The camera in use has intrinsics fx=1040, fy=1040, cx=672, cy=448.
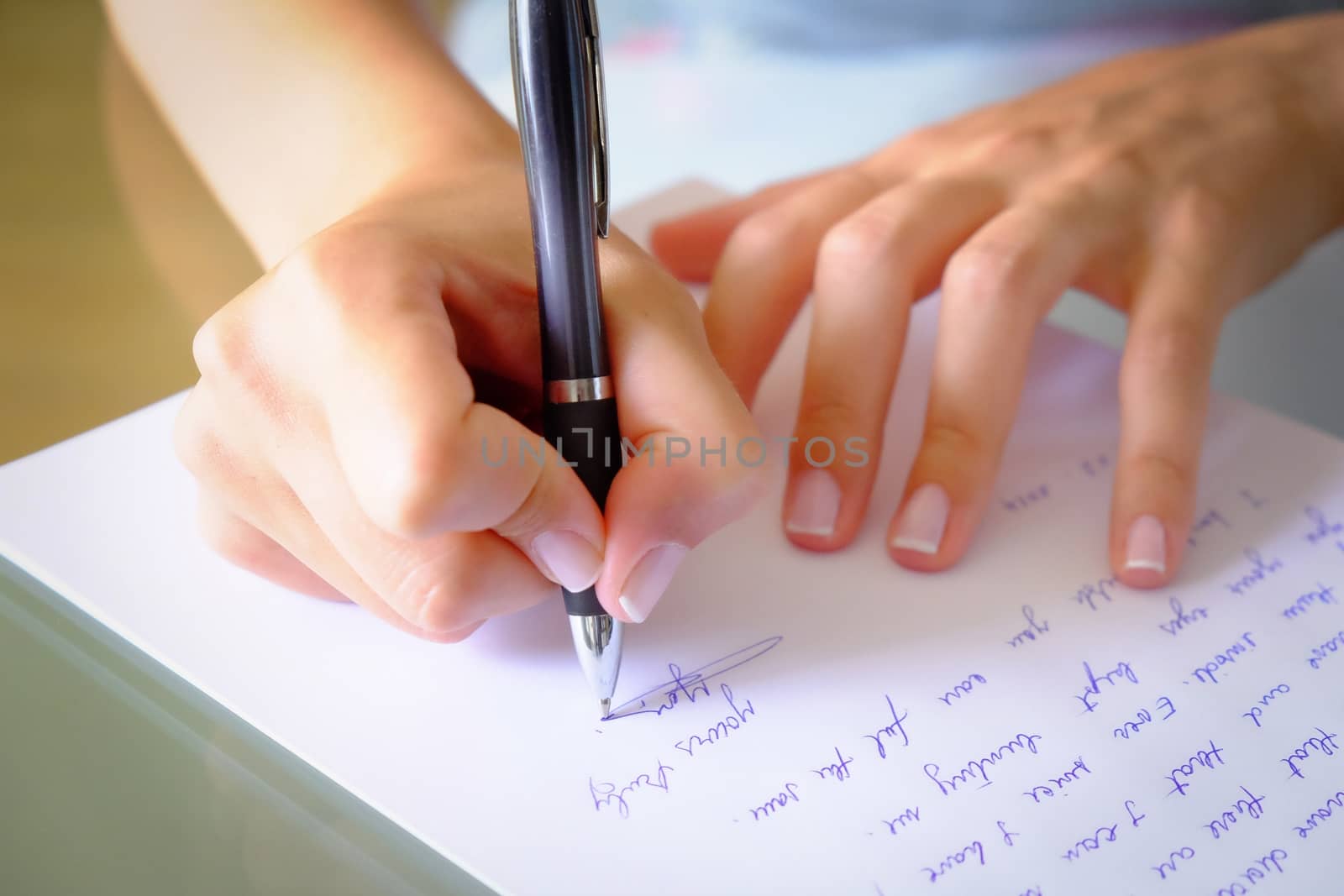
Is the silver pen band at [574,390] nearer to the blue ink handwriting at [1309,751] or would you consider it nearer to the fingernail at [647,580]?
the fingernail at [647,580]

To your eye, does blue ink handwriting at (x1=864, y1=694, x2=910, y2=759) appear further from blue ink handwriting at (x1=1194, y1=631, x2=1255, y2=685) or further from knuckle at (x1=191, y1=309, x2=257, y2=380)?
knuckle at (x1=191, y1=309, x2=257, y2=380)

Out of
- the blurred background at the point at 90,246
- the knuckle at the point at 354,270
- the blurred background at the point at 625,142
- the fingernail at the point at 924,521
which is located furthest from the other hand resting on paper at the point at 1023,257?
the blurred background at the point at 90,246

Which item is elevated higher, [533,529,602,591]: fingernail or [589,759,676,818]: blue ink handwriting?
[533,529,602,591]: fingernail

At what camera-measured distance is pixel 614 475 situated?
384 mm

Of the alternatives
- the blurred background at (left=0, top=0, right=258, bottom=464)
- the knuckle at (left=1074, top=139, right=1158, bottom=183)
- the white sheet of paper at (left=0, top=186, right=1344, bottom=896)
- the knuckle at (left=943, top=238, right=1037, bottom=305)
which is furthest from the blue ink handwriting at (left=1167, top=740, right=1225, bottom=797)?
the blurred background at (left=0, top=0, right=258, bottom=464)

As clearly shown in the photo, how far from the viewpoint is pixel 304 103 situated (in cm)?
58

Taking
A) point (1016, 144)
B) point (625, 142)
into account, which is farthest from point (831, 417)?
point (625, 142)

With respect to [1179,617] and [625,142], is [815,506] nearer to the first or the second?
[1179,617]

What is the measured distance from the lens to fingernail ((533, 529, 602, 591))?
1.18ft

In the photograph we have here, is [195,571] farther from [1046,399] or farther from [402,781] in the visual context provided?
[1046,399]

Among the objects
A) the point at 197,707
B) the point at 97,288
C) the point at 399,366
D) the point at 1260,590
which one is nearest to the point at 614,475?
the point at 399,366

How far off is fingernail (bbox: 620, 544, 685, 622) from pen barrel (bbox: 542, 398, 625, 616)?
0.6 inches

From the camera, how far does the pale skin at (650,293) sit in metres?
0.36

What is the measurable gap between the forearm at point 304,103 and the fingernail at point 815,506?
22 cm
